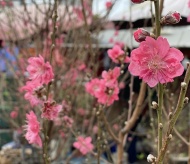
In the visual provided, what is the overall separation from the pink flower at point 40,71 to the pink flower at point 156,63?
70 cm

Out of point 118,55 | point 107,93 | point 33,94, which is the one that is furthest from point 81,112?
point 33,94

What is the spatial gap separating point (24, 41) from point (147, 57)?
4.09 meters

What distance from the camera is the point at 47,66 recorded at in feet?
6.14

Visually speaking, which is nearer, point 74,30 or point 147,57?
point 147,57

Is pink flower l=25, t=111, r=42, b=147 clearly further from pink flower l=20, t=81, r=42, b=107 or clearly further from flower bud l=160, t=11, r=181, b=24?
flower bud l=160, t=11, r=181, b=24

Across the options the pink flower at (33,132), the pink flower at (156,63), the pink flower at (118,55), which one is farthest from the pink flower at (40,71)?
the pink flower at (118,55)

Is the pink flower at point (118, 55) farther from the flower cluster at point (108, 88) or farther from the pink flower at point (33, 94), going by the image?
the pink flower at point (33, 94)

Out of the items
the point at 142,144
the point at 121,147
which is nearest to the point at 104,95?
the point at 121,147

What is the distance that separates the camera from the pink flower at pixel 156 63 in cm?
120

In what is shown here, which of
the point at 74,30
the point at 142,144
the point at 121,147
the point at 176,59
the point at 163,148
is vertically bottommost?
the point at 142,144

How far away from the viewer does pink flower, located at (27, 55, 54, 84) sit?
1861 millimetres

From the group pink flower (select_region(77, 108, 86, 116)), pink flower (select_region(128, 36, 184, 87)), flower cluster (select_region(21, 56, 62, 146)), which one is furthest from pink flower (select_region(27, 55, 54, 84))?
pink flower (select_region(77, 108, 86, 116))

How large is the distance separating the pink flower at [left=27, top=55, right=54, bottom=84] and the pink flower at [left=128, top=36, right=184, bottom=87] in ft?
2.29

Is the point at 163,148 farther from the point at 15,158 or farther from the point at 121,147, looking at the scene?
the point at 15,158
